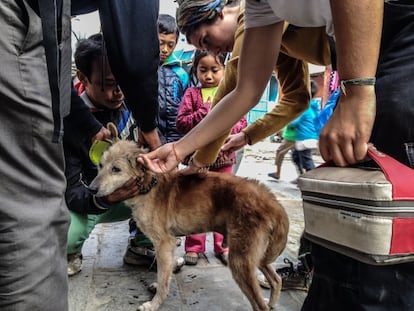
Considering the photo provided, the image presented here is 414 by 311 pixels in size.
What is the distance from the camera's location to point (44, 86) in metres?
1.07

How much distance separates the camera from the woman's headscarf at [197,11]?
2080 mm

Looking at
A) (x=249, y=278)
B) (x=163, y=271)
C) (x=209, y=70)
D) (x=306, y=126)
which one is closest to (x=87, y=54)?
(x=209, y=70)

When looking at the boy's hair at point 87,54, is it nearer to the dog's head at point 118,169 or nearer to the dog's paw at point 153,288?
the dog's head at point 118,169

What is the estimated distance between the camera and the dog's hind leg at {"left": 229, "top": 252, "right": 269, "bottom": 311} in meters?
2.18

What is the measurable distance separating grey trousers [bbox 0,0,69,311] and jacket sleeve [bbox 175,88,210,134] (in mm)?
2324

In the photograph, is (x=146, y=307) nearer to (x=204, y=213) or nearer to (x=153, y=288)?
(x=153, y=288)

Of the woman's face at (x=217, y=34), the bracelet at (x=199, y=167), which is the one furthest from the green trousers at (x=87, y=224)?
the woman's face at (x=217, y=34)

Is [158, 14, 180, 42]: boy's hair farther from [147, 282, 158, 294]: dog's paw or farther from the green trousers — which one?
[147, 282, 158, 294]: dog's paw

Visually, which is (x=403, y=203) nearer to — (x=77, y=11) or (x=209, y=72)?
(x=77, y=11)

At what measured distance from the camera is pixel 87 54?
2.78 m

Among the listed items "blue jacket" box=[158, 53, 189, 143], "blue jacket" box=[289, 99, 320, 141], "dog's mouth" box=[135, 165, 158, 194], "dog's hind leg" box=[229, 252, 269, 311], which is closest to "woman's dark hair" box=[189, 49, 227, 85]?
"blue jacket" box=[158, 53, 189, 143]

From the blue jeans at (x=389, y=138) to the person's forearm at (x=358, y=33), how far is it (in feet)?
0.22

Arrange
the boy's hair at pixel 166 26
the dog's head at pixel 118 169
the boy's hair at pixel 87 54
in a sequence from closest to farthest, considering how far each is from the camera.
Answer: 1. the dog's head at pixel 118 169
2. the boy's hair at pixel 87 54
3. the boy's hair at pixel 166 26

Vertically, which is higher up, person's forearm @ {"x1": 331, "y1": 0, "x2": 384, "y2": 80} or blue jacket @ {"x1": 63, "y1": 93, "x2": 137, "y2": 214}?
person's forearm @ {"x1": 331, "y1": 0, "x2": 384, "y2": 80}
